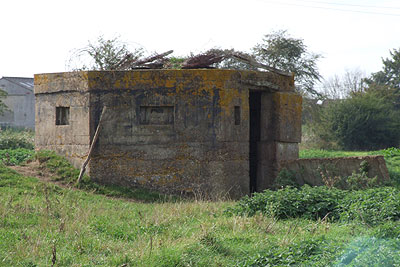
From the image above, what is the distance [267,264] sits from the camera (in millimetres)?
5844

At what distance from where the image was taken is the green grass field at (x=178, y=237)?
19.5 feet

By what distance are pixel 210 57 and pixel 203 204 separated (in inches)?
174

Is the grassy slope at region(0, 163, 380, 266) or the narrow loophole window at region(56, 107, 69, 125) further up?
the narrow loophole window at region(56, 107, 69, 125)

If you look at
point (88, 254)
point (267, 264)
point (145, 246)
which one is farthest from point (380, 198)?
point (88, 254)

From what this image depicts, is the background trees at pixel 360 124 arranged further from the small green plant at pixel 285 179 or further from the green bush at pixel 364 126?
the small green plant at pixel 285 179

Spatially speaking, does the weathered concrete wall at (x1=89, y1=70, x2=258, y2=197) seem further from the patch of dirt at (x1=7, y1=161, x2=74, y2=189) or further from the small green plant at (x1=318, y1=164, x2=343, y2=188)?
the small green plant at (x1=318, y1=164, x2=343, y2=188)

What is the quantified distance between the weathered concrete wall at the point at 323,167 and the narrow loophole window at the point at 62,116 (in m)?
5.08

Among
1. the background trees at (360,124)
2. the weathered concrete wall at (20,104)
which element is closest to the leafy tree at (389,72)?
the background trees at (360,124)

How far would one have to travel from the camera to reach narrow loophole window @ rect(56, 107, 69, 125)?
12.6 metres

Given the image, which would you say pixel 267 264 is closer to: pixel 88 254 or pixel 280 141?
pixel 88 254

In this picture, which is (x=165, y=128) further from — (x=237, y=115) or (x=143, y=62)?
(x=143, y=62)

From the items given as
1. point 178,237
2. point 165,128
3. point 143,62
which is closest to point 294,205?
point 178,237

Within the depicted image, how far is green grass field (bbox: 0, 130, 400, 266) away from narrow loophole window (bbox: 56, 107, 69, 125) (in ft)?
9.28

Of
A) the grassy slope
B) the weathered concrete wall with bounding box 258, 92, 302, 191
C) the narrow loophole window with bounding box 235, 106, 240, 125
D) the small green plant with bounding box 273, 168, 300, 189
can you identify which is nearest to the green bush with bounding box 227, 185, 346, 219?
the grassy slope
